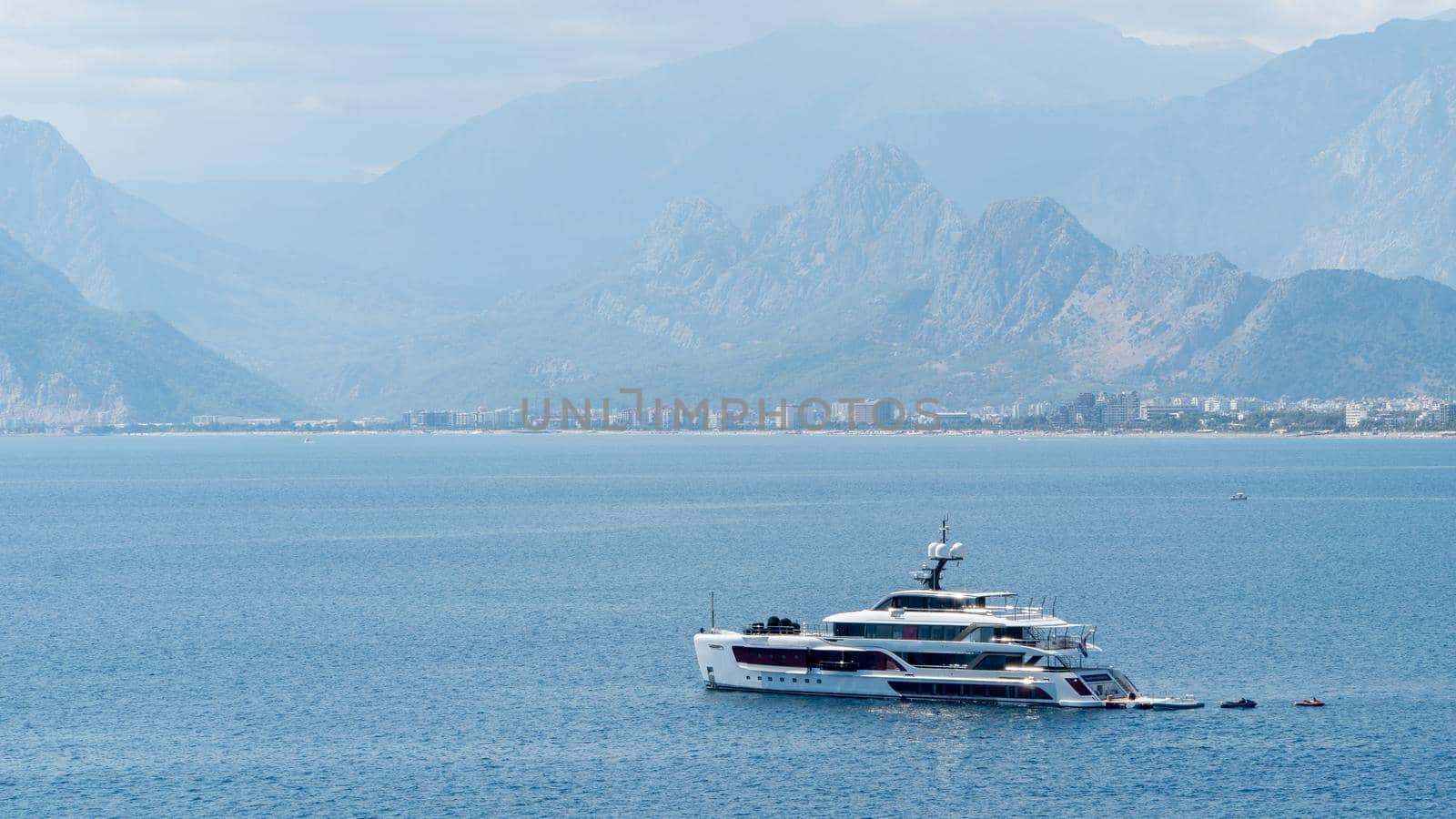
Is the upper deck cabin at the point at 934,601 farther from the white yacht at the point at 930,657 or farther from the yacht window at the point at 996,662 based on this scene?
the yacht window at the point at 996,662

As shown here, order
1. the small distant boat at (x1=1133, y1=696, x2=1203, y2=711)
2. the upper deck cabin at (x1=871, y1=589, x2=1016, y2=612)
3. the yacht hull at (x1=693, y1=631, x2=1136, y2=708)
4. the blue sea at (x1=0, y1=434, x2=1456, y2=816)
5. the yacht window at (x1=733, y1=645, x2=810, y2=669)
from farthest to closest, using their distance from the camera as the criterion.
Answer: the yacht window at (x1=733, y1=645, x2=810, y2=669)
the upper deck cabin at (x1=871, y1=589, x2=1016, y2=612)
the yacht hull at (x1=693, y1=631, x2=1136, y2=708)
the small distant boat at (x1=1133, y1=696, x2=1203, y2=711)
the blue sea at (x1=0, y1=434, x2=1456, y2=816)

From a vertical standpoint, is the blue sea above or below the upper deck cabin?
below

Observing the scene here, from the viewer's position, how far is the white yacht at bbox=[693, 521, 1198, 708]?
108 metres

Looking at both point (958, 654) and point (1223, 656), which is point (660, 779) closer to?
point (958, 654)

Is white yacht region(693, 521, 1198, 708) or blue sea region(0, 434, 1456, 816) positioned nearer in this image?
blue sea region(0, 434, 1456, 816)

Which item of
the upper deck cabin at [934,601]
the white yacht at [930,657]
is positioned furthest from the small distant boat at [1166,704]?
the upper deck cabin at [934,601]

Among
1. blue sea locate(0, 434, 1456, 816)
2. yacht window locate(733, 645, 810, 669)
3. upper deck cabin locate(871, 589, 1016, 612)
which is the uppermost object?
upper deck cabin locate(871, 589, 1016, 612)

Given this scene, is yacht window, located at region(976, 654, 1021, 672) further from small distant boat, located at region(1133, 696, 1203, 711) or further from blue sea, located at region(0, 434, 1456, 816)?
small distant boat, located at region(1133, 696, 1203, 711)

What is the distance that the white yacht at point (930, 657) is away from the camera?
353 feet

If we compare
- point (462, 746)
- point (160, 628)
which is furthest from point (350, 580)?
point (462, 746)

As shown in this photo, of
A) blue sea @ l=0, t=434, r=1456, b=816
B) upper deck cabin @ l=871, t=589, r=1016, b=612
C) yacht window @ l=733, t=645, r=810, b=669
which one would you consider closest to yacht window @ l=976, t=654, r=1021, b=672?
blue sea @ l=0, t=434, r=1456, b=816

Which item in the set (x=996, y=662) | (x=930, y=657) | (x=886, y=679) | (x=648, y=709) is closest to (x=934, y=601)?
(x=930, y=657)

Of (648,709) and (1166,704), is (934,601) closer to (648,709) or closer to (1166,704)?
(1166,704)

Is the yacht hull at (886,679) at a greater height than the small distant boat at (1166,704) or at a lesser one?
greater
